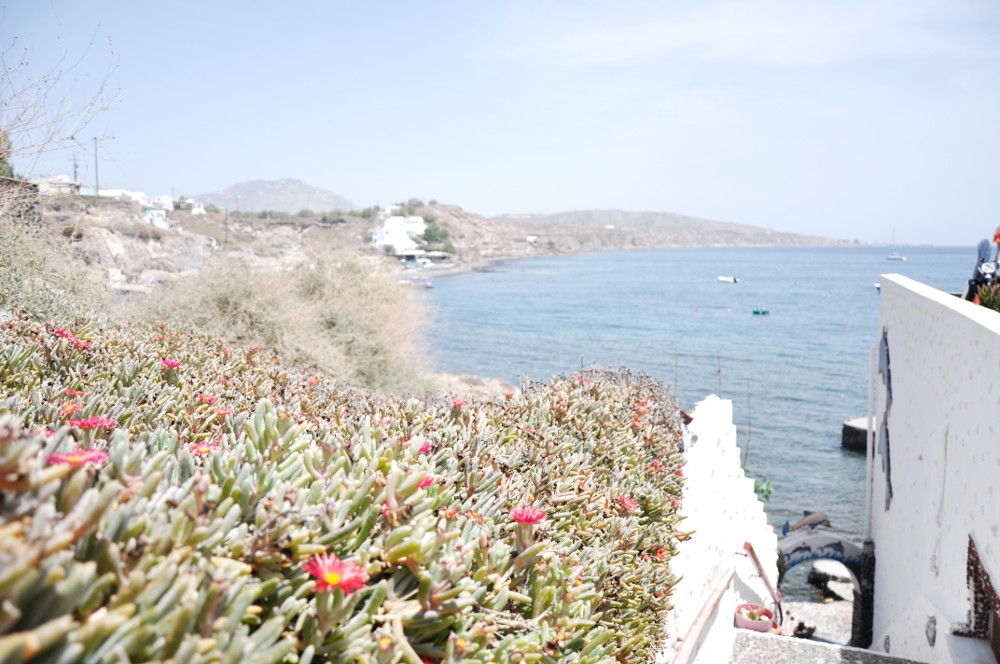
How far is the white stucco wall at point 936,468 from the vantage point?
15.4 ft

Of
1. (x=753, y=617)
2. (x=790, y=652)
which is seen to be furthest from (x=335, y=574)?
(x=753, y=617)

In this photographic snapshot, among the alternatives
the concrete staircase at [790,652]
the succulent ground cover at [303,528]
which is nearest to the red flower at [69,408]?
the succulent ground cover at [303,528]

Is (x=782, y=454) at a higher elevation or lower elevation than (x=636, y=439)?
lower

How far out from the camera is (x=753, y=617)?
7.79 meters

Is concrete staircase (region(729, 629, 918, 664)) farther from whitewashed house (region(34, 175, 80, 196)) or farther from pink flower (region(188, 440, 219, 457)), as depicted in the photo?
whitewashed house (region(34, 175, 80, 196))

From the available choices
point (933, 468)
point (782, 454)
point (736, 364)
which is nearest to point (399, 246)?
point (736, 364)

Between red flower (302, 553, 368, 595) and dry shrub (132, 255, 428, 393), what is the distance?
8975mm

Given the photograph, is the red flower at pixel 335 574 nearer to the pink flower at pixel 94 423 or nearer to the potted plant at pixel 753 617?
the pink flower at pixel 94 423

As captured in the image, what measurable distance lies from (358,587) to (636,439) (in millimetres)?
3342

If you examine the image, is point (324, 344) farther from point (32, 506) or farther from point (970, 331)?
point (32, 506)

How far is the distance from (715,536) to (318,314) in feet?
35.2

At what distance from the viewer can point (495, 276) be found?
9000 cm

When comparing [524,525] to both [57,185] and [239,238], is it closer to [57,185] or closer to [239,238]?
[57,185]

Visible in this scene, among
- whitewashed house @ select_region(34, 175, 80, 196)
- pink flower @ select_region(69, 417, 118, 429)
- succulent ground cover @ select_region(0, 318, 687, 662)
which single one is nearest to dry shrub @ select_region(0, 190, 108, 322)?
whitewashed house @ select_region(34, 175, 80, 196)
